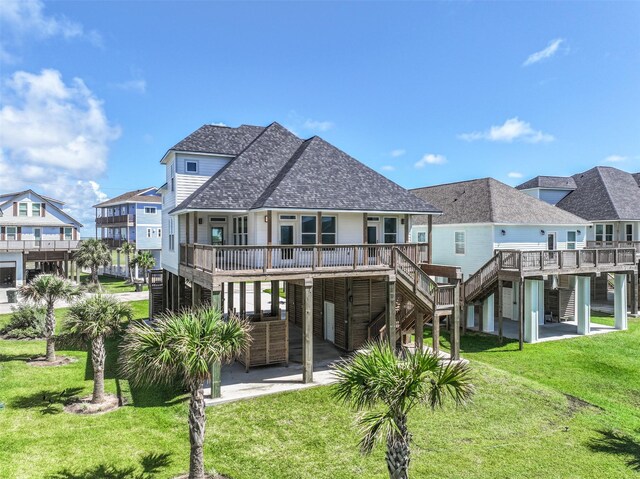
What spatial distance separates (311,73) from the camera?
25109 mm

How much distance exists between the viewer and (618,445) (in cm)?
1112

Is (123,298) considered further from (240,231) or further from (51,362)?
(240,231)

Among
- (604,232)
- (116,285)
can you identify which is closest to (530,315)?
(604,232)

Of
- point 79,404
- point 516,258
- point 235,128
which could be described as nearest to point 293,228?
point 235,128

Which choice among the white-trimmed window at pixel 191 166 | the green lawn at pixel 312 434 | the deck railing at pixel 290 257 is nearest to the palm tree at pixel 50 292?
the green lawn at pixel 312 434

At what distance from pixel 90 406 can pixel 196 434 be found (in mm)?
6216

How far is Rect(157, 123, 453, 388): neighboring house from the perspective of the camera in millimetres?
15305

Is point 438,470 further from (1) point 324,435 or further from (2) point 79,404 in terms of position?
(2) point 79,404

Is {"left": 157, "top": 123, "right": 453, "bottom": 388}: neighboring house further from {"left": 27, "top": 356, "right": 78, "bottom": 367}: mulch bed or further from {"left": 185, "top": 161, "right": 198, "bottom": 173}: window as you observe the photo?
{"left": 27, "top": 356, "right": 78, "bottom": 367}: mulch bed

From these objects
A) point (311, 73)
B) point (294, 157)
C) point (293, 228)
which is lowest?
point (293, 228)

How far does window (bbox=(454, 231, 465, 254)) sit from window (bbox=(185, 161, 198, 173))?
17.2m

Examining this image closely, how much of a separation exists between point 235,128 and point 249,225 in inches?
291

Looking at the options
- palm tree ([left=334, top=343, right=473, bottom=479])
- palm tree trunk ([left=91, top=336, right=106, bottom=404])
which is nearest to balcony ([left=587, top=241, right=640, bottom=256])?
palm tree ([left=334, top=343, right=473, bottom=479])

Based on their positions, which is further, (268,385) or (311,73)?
(311,73)
